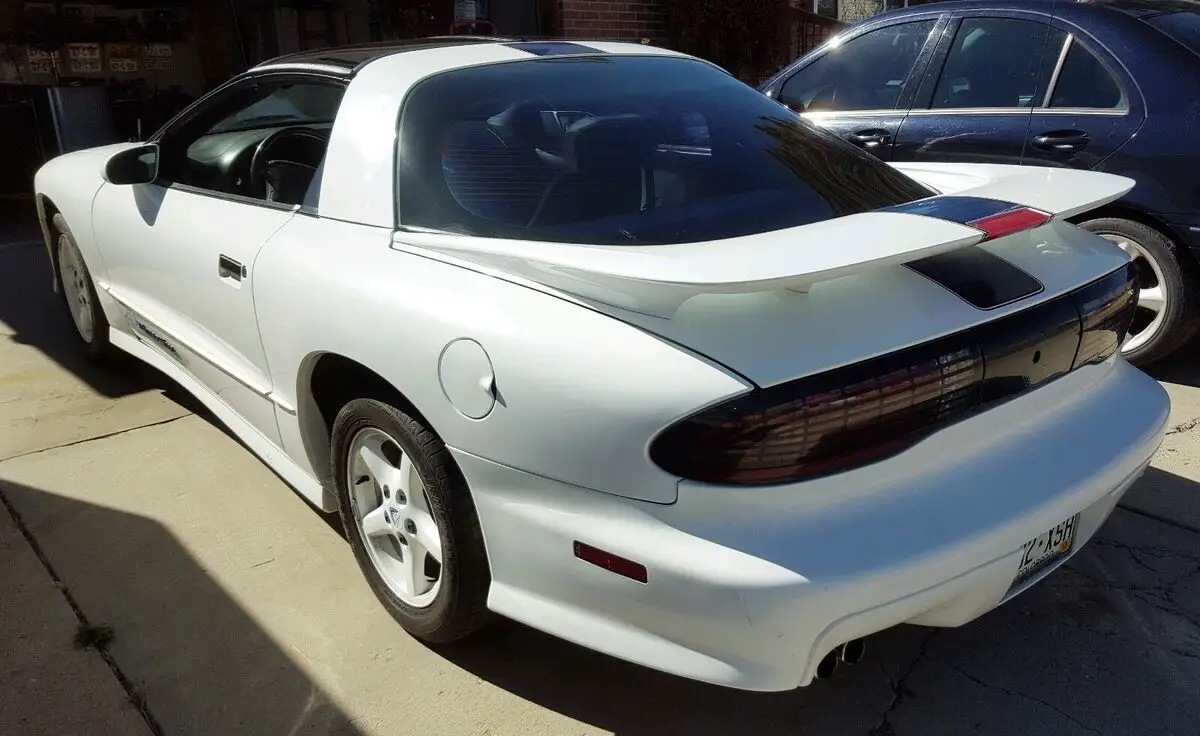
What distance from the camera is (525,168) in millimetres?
2570

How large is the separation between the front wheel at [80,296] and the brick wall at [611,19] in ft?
16.6

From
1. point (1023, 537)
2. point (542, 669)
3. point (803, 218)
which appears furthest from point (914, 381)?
point (542, 669)

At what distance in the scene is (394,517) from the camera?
261 centimetres

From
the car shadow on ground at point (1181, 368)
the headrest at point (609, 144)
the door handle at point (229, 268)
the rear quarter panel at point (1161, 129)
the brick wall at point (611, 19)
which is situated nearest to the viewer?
the headrest at point (609, 144)

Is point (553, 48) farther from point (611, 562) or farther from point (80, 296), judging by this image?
point (80, 296)

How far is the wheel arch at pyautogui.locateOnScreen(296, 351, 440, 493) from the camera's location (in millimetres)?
2504

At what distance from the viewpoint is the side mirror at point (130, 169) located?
11.7 ft

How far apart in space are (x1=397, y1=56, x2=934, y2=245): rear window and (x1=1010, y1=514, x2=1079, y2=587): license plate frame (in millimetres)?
926

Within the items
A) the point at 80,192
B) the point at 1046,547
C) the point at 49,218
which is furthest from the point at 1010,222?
the point at 49,218

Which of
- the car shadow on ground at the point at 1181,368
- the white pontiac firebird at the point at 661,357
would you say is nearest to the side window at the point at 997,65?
the car shadow on ground at the point at 1181,368

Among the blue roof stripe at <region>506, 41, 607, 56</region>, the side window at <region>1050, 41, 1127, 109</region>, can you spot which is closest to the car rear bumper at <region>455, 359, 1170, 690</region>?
the blue roof stripe at <region>506, 41, 607, 56</region>

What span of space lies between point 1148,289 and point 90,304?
15.7 ft

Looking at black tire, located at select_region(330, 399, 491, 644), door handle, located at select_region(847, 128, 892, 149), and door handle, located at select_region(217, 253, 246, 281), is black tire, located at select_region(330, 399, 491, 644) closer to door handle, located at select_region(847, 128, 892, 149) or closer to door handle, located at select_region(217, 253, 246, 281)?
door handle, located at select_region(217, 253, 246, 281)

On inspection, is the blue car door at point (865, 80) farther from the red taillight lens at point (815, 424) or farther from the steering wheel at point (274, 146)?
the red taillight lens at point (815, 424)
